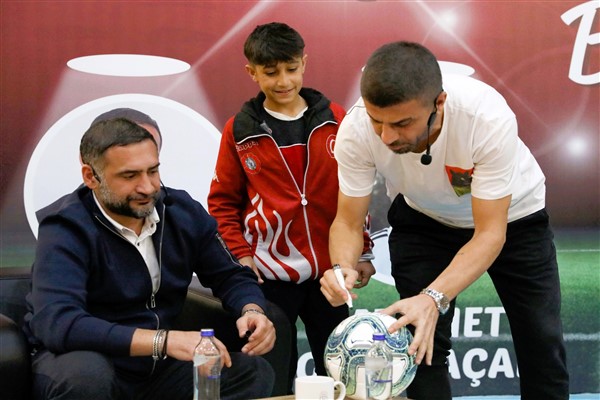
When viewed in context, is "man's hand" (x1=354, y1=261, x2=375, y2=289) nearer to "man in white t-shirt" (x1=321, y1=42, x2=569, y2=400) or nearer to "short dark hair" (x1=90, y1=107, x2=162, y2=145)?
"man in white t-shirt" (x1=321, y1=42, x2=569, y2=400)

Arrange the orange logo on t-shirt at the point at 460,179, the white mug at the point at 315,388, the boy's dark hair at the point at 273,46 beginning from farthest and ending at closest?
the boy's dark hair at the point at 273,46 → the orange logo on t-shirt at the point at 460,179 → the white mug at the point at 315,388

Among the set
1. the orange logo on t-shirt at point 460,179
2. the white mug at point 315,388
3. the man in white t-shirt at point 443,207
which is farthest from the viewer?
the orange logo on t-shirt at point 460,179

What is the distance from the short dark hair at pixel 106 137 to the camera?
295 cm

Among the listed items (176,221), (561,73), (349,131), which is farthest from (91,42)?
(561,73)

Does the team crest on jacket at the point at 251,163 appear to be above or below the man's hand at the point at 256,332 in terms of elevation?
above

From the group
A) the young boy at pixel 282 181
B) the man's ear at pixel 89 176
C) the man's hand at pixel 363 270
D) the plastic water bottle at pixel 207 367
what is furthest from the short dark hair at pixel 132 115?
the plastic water bottle at pixel 207 367

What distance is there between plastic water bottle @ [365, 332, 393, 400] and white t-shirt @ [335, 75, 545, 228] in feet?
2.18

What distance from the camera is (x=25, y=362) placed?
2.73 meters

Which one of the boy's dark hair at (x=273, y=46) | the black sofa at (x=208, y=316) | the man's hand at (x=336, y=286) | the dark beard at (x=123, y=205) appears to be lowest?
the black sofa at (x=208, y=316)

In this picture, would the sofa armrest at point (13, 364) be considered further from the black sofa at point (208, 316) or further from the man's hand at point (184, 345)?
the man's hand at point (184, 345)

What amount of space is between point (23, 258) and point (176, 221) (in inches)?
46.5

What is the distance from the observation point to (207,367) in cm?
261

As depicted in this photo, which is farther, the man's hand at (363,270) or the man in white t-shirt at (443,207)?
the man's hand at (363,270)

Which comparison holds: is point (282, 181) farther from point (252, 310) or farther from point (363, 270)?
point (252, 310)
